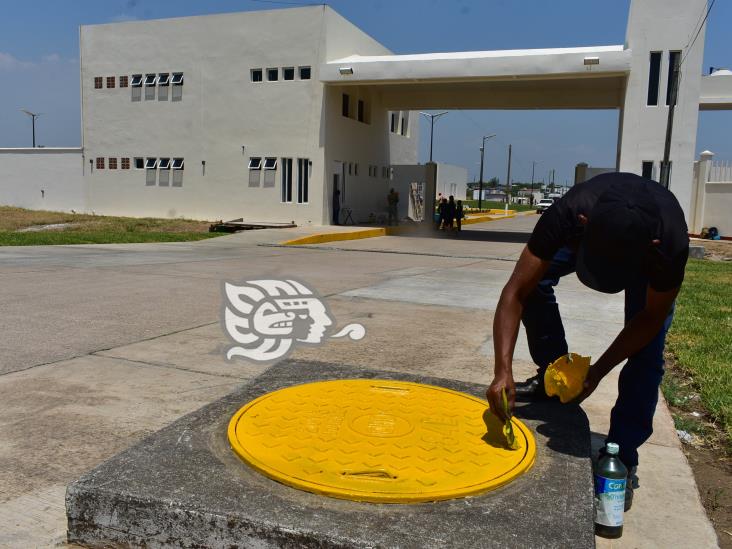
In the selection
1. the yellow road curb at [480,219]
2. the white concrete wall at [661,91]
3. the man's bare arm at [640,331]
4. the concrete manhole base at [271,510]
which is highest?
the white concrete wall at [661,91]

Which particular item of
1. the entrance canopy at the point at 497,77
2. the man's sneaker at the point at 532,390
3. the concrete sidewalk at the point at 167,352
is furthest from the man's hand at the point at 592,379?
the entrance canopy at the point at 497,77

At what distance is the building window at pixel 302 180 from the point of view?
24.1 metres

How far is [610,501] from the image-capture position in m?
2.38

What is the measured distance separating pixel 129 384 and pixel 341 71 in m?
20.2

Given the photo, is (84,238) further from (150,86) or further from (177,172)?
(150,86)

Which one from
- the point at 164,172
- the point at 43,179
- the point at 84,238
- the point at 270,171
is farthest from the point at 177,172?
the point at 84,238

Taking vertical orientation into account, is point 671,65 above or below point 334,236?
above

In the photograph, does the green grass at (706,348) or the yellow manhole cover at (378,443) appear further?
the green grass at (706,348)

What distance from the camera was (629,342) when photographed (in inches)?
97.0

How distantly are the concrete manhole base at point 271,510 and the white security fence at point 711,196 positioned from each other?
945 inches

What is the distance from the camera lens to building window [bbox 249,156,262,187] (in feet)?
80.3

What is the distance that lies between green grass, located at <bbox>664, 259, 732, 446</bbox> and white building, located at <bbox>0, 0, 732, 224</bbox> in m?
13.0

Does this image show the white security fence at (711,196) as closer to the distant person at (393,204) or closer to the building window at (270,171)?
the distant person at (393,204)

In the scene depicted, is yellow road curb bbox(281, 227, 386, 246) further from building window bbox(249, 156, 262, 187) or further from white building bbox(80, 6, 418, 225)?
building window bbox(249, 156, 262, 187)
